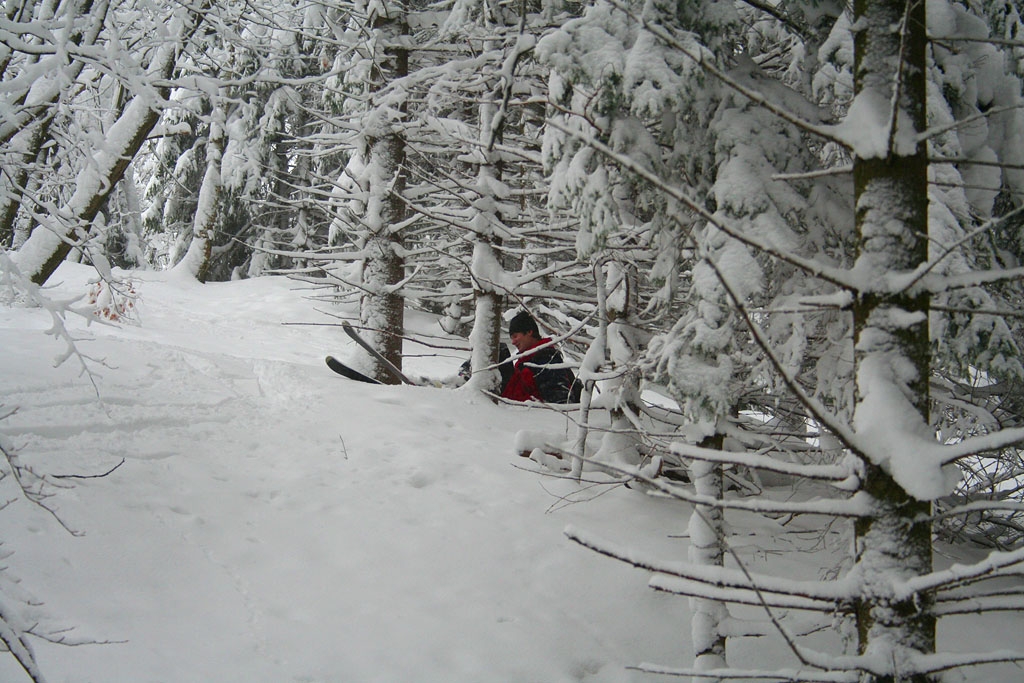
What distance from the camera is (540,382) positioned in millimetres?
7457

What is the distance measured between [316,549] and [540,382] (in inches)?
158

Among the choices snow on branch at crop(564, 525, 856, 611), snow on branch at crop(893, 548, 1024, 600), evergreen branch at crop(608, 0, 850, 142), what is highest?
evergreen branch at crop(608, 0, 850, 142)

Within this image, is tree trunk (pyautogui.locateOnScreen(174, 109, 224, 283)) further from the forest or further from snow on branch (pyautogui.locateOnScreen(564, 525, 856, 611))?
snow on branch (pyautogui.locateOnScreen(564, 525, 856, 611))

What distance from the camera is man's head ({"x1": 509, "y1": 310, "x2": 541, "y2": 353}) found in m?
7.15

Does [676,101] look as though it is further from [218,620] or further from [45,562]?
[45,562]

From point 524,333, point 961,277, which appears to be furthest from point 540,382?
point 961,277

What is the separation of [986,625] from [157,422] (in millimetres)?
5713

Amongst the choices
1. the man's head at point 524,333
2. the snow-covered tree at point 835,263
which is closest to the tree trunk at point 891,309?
the snow-covered tree at point 835,263

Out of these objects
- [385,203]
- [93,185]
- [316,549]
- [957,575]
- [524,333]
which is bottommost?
[316,549]

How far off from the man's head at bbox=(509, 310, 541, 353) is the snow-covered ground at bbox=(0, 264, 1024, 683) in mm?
1241

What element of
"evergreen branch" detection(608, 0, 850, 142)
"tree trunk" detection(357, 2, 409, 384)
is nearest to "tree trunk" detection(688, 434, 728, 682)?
"evergreen branch" detection(608, 0, 850, 142)

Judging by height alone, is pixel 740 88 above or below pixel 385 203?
above

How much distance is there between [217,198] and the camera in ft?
59.8

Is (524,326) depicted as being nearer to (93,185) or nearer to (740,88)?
(93,185)
